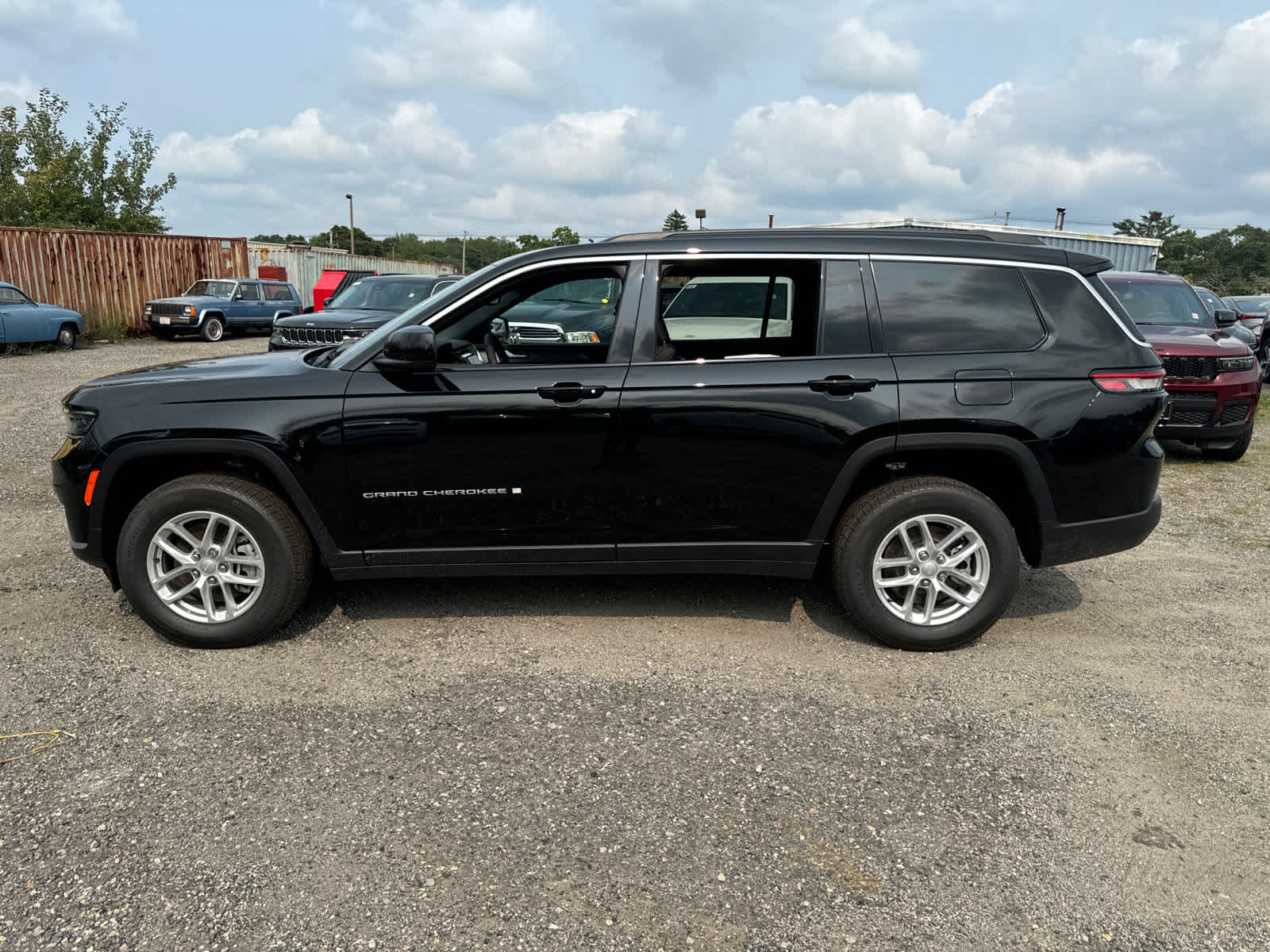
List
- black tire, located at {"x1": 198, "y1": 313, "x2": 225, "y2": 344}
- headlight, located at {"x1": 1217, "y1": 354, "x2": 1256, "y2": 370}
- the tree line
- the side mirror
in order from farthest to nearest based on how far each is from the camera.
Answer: the tree line < black tire, located at {"x1": 198, "y1": 313, "x2": 225, "y2": 344} < headlight, located at {"x1": 1217, "y1": 354, "x2": 1256, "y2": 370} < the side mirror

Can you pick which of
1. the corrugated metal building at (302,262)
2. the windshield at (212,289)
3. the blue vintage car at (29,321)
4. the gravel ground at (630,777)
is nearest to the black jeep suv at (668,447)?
the gravel ground at (630,777)

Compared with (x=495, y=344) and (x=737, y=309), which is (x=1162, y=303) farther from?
(x=495, y=344)

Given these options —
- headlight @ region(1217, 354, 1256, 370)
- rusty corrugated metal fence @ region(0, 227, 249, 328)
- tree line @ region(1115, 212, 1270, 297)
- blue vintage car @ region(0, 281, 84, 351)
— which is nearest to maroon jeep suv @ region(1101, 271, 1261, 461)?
headlight @ region(1217, 354, 1256, 370)

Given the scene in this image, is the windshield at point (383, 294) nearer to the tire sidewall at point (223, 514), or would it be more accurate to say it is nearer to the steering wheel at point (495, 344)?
the steering wheel at point (495, 344)

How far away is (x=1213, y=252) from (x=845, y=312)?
9717 centimetres

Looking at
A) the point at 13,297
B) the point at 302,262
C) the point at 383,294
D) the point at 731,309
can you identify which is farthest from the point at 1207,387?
the point at 302,262

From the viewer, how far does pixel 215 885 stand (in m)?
2.58

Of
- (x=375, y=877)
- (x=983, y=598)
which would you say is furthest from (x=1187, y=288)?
(x=375, y=877)

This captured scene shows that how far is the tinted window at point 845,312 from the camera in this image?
13.3 feet

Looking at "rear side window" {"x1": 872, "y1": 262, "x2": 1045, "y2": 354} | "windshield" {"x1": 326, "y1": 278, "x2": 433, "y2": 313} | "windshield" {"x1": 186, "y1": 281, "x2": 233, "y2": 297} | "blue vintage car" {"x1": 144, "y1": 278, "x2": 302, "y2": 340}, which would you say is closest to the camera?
"rear side window" {"x1": 872, "y1": 262, "x2": 1045, "y2": 354}

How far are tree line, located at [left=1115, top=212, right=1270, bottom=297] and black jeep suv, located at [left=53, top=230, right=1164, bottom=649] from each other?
242ft

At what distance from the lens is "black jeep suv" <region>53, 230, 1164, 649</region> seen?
13.0 ft

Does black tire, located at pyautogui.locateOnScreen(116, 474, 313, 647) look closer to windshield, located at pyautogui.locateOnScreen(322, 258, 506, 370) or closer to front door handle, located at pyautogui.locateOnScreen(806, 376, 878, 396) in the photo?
windshield, located at pyautogui.locateOnScreen(322, 258, 506, 370)

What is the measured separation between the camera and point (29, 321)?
1794 cm
